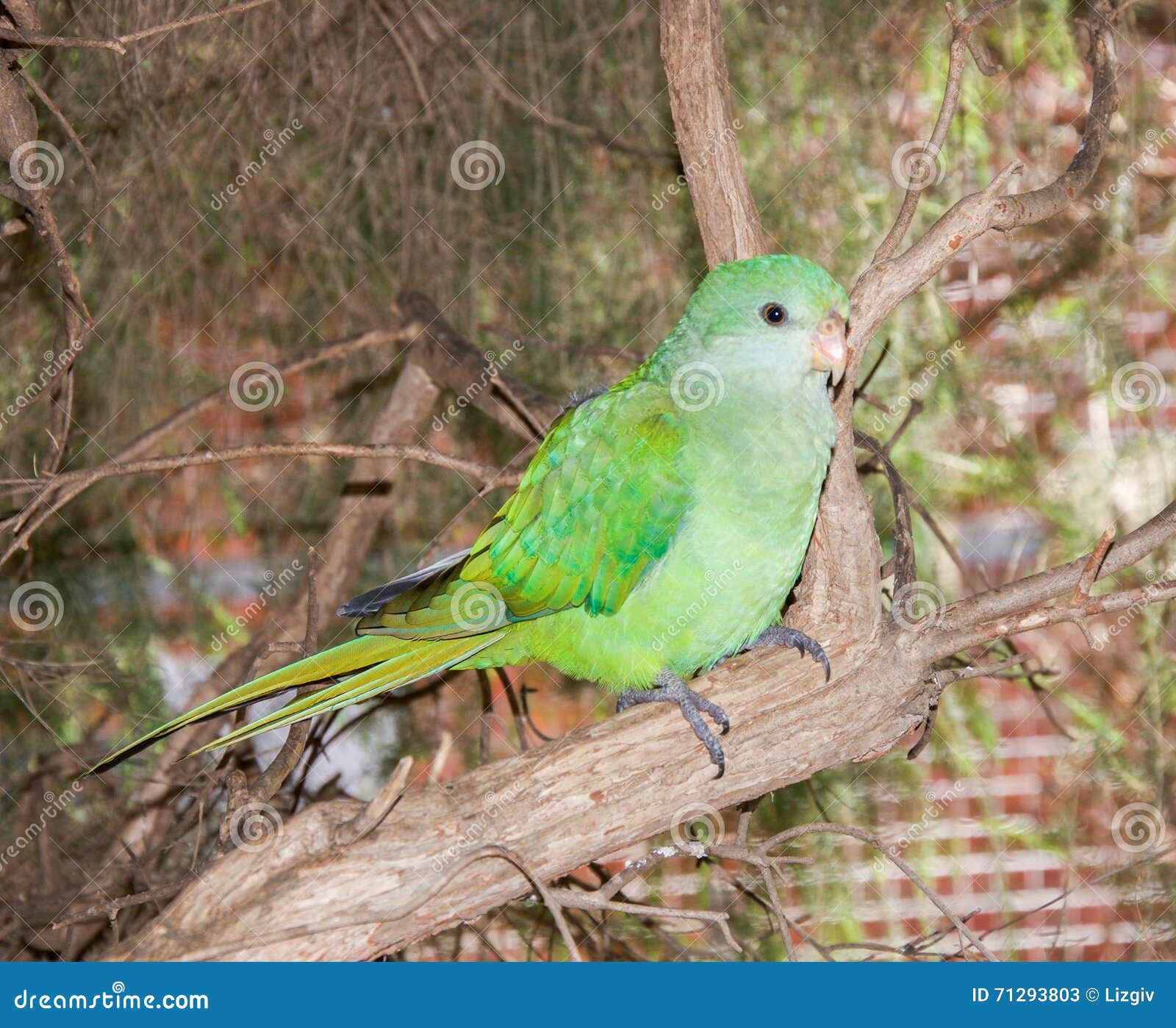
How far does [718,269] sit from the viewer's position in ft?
6.45

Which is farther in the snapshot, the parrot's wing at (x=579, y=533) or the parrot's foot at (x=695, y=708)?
the parrot's wing at (x=579, y=533)

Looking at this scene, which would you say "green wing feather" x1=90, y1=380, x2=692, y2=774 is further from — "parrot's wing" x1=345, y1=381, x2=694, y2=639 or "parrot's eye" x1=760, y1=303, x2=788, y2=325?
"parrot's eye" x1=760, y1=303, x2=788, y2=325

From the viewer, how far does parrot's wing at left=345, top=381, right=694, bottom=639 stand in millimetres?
2055

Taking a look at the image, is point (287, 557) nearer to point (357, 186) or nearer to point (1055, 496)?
point (357, 186)

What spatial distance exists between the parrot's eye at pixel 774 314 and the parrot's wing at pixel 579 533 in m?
0.27

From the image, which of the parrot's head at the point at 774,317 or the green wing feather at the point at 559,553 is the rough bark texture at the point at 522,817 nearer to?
the green wing feather at the point at 559,553

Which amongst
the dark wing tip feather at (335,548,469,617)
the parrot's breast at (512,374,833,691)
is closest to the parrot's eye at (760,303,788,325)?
the parrot's breast at (512,374,833,691)

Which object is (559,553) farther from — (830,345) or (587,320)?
(587,320)

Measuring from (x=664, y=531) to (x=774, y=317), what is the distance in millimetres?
489

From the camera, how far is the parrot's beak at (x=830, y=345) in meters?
1.91

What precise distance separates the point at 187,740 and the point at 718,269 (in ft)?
7.56

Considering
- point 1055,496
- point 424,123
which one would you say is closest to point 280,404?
point 424,123

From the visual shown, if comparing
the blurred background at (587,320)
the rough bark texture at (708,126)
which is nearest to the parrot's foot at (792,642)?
the rough bark texture at (708,126)

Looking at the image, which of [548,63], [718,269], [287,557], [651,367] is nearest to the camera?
[718,269]
